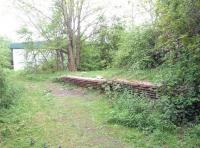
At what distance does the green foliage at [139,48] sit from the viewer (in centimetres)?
1391

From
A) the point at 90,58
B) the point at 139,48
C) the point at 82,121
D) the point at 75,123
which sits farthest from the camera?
the point at 90,58

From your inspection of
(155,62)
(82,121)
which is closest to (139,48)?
(155,62)

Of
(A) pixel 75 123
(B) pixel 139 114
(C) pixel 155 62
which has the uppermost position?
(C) pixel 155 62

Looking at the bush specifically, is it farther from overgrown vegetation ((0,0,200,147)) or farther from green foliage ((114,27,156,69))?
green foliage ((114,27,156,69))

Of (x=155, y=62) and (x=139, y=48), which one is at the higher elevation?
(x=139, y=48)

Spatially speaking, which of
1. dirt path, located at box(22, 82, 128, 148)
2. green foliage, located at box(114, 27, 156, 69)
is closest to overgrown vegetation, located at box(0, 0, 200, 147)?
green foliage, located at box(114, 27, 156, 69)

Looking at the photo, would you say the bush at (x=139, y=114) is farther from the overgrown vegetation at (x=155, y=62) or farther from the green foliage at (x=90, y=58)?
the green foliage at (x=90, y=58)

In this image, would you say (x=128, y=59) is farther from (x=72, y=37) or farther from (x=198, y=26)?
(x=198, y=26)

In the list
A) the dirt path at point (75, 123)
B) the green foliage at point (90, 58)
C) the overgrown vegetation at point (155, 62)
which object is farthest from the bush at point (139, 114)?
the green foliage at point (90, 58)

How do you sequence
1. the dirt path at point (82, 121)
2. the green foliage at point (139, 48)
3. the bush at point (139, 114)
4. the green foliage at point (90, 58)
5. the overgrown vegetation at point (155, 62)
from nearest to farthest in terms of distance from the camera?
the dirt path at point (82, 121)
the overgrown vegetation at point (155, 62)
the bush at point (139, 114)
the green foliage at point (139, 48)
the green foliage at point (90, 58)

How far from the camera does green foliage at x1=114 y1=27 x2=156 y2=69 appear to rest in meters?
13.9

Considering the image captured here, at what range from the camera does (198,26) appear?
24.0 feet

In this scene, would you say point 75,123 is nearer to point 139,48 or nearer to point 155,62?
point 155,62

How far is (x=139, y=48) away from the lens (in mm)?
14758
